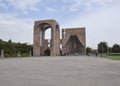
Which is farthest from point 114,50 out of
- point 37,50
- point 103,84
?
point 103,84

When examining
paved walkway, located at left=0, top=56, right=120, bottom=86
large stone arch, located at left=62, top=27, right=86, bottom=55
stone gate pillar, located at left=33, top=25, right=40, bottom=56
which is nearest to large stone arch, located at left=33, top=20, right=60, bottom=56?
stone gate pillar, located at left=33, top=25, right=40, bottom=56

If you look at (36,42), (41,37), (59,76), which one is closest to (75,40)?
(41,37)

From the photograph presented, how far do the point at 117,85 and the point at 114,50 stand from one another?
8610 cm

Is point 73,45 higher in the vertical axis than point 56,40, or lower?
lower

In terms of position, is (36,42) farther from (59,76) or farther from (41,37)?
(59,76)

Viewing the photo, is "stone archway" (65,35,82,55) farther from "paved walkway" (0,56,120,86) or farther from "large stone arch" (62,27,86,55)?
"paved walkway" (0,56,120,86)

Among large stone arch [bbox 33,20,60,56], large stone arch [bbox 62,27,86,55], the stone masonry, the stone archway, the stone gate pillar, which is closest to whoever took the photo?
large stone arch [bbox 33,20,60,56]

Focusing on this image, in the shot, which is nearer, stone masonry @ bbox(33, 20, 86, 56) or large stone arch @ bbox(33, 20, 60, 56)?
large stone arch @ bbox(33, 20, 60, 56)

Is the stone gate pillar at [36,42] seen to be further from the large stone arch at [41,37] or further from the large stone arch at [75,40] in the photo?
the large stone arch at [75,40]

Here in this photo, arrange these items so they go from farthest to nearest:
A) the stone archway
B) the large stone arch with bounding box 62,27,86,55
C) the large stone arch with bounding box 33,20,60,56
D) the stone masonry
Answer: the stone archway → the large stone arch with bounding box 62,27,86,55 → the stone masonry → the large stone arch with bounding box 33,20,60,56

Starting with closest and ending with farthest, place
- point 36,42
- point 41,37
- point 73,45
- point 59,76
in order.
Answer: point 59,76 → point 36,42 → point 41,37 → point 73,45

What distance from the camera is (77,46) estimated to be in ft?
221

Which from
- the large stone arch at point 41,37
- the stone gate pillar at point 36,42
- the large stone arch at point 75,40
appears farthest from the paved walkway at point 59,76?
the large stone arch at point 75,40

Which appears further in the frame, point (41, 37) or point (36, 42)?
point (41, 37)
